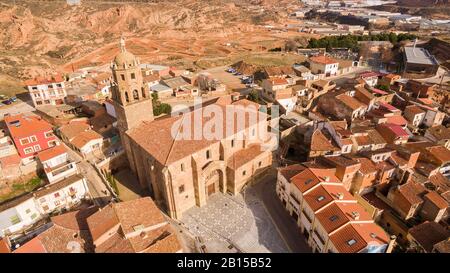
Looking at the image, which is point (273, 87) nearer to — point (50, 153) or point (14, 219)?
point (50, 153)

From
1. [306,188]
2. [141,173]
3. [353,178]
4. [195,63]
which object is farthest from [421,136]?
[195,63]

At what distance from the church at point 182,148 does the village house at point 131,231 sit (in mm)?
4374

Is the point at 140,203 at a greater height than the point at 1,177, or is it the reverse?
the point at 140,203

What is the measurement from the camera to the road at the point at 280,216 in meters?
32.4

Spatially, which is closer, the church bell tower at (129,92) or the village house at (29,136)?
the church bell tower at (129,92)

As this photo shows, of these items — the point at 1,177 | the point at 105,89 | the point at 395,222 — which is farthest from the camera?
the point at 105,89

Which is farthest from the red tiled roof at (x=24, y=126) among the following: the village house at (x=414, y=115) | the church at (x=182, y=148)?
the village house at (x=414, y=115)

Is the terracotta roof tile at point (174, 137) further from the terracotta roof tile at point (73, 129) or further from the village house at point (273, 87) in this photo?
the village house at point (273, 87)

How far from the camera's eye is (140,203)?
105ft

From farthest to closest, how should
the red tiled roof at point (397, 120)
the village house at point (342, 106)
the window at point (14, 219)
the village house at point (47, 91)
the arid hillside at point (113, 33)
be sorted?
the arid hillside at point (113, 33) → the village house at point (47, 91) → the village house at point (342, 106) → the red tiled roof at point (397, 120) → the window at point (14, 219)

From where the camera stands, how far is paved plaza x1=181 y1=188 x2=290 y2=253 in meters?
32.3

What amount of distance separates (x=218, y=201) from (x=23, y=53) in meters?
95.8

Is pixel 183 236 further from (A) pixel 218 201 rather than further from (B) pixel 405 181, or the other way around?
(B) pixel 405 181

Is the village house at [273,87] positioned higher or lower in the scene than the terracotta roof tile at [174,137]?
lower
